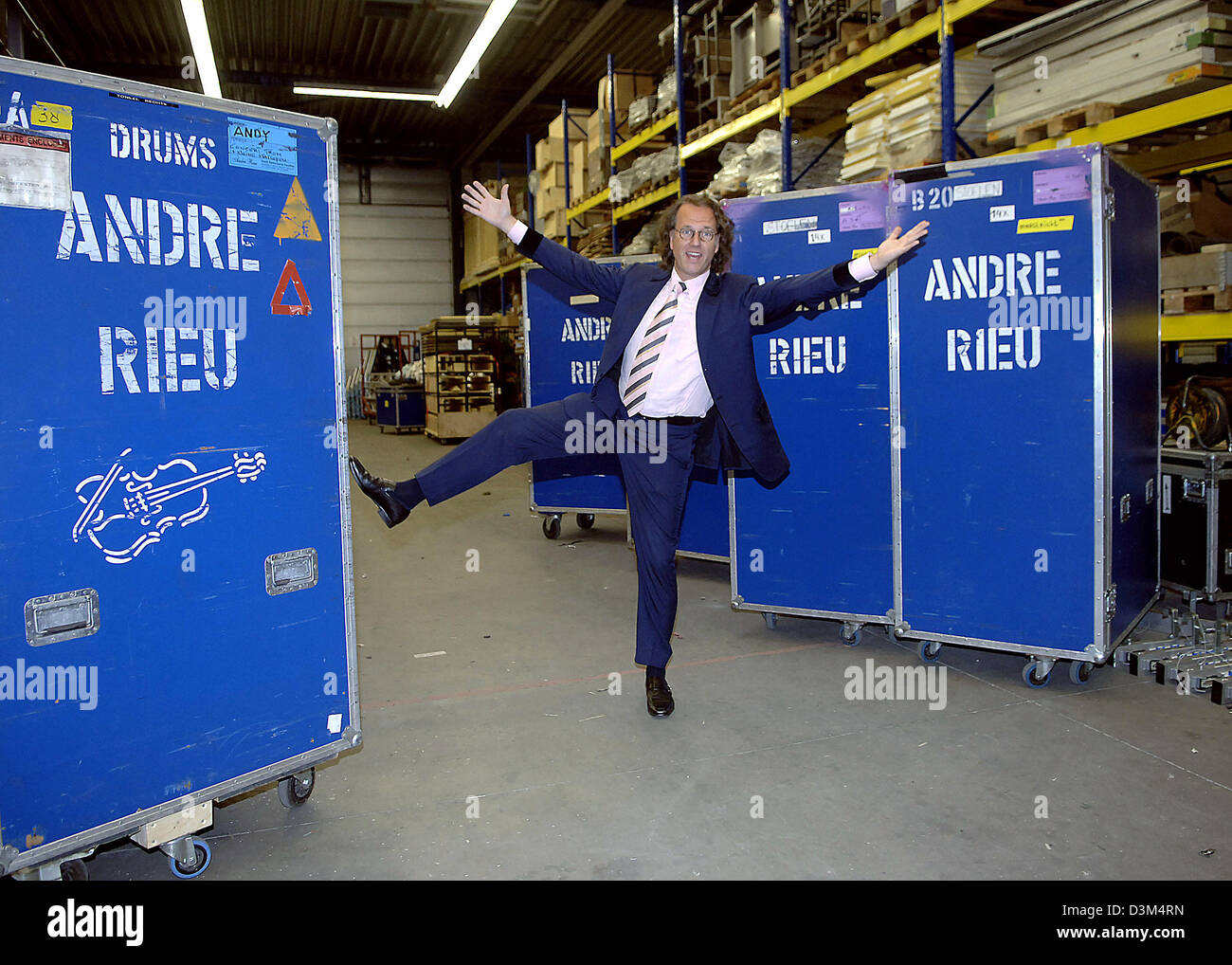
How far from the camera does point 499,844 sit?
280cm

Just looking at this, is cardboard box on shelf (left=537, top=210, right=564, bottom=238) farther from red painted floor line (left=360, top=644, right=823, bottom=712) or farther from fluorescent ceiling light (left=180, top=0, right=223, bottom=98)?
red painted floor line (left=360, top=644, right=823, bottom=712)

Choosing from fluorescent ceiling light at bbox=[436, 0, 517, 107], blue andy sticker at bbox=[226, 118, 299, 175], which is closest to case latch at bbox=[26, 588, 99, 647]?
blue andy sticker at bbox=[226, 118, 299, 175]

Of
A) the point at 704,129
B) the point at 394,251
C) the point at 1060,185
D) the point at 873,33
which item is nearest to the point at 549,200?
the point at 704,129

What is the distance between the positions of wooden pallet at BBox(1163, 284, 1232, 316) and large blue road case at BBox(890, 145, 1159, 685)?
2.67ft

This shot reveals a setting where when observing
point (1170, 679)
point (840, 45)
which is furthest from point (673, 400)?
point (840, 45)

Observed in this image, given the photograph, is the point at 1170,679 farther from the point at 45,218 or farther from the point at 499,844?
the point at 45,218

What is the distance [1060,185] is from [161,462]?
353 cm

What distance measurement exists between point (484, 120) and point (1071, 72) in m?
17.5

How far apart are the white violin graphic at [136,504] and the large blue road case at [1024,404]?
3089 mm

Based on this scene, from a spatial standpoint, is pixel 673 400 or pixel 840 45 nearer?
pixel 673 400

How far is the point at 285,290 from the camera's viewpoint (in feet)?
9.05

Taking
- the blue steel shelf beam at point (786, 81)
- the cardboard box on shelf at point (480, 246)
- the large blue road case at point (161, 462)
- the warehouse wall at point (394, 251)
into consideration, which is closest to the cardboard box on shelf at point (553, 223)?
the cardboard box on shelf at point (480, 246)

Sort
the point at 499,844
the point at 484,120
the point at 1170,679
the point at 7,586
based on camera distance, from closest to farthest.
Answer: the point at 7,586 → the point at 499,844 → the point at 1170,679 → the point at 484,120
